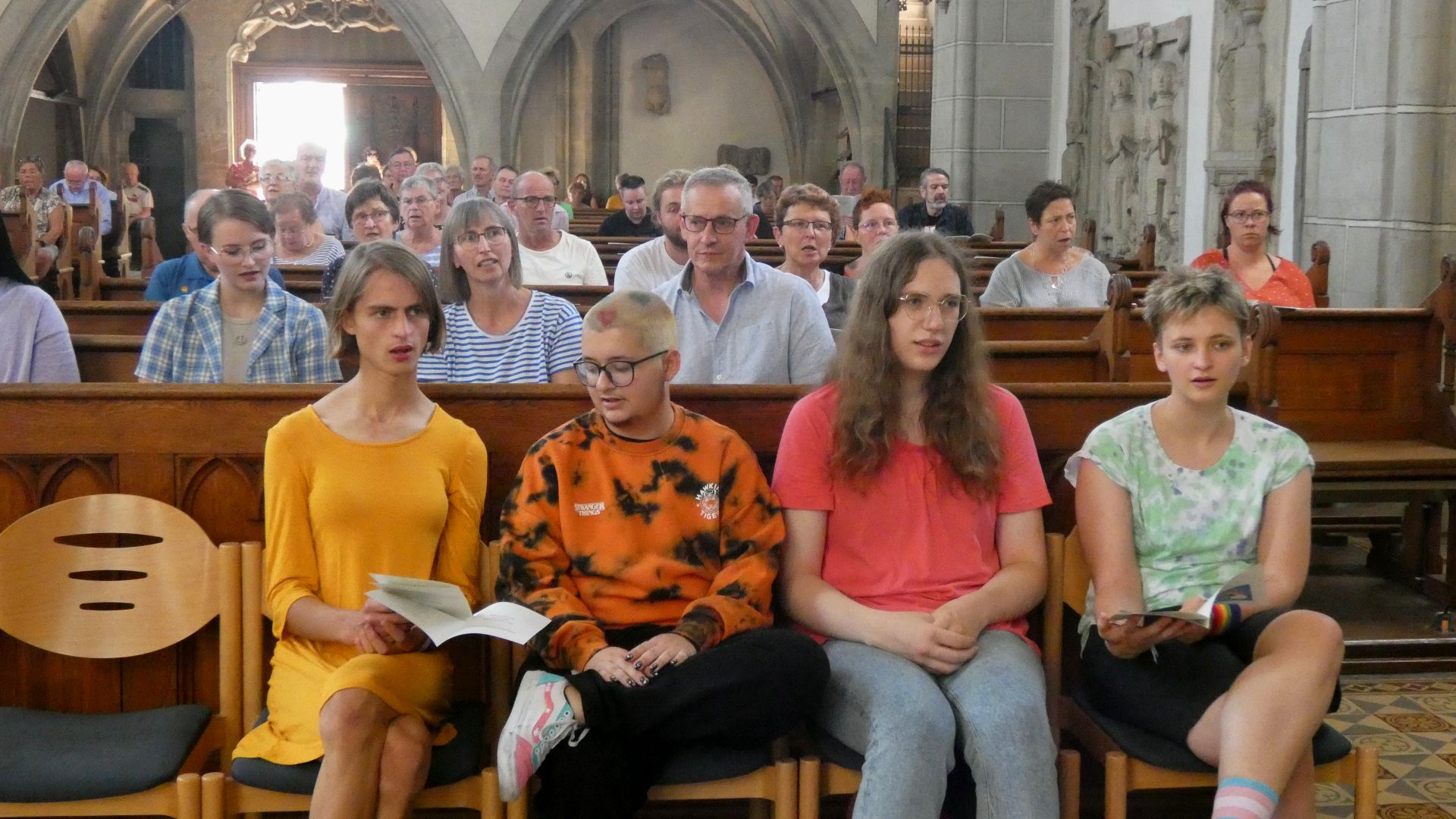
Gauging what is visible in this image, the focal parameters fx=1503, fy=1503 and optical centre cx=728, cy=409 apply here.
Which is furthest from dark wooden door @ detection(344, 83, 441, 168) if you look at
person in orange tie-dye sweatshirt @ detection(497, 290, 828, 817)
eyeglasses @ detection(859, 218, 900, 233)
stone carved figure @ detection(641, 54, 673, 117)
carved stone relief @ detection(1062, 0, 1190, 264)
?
person in orange tie-dye sweatshirt @ detection(497, 290, 828, 817)

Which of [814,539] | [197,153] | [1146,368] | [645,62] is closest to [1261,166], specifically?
[1146,368]

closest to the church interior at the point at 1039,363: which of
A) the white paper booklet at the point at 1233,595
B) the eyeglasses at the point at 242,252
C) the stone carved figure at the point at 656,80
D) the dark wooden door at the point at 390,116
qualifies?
the white paper booklet at the point at 1233,595

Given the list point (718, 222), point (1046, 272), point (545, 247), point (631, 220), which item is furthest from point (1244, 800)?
point (631, 220)

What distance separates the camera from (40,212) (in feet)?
34.2

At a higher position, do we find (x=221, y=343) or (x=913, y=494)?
(x=221, y=343)

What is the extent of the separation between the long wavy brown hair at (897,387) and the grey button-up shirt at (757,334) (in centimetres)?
84

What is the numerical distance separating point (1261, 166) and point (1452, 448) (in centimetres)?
379

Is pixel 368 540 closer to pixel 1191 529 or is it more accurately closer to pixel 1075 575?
pixel 1075 575

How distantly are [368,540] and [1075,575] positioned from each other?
1264mm

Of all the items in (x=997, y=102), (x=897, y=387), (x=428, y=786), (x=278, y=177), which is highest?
(x=997, y=102)

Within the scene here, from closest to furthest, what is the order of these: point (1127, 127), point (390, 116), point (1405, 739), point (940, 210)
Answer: point (1405, 739), point (940, 210), point (1127, 127), point (390, 116)

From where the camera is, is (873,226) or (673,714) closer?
(673,714)

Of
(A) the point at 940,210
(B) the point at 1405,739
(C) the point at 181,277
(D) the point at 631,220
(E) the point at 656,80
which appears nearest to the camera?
(B) the point at 1405,739

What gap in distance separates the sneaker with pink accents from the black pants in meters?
0.03
